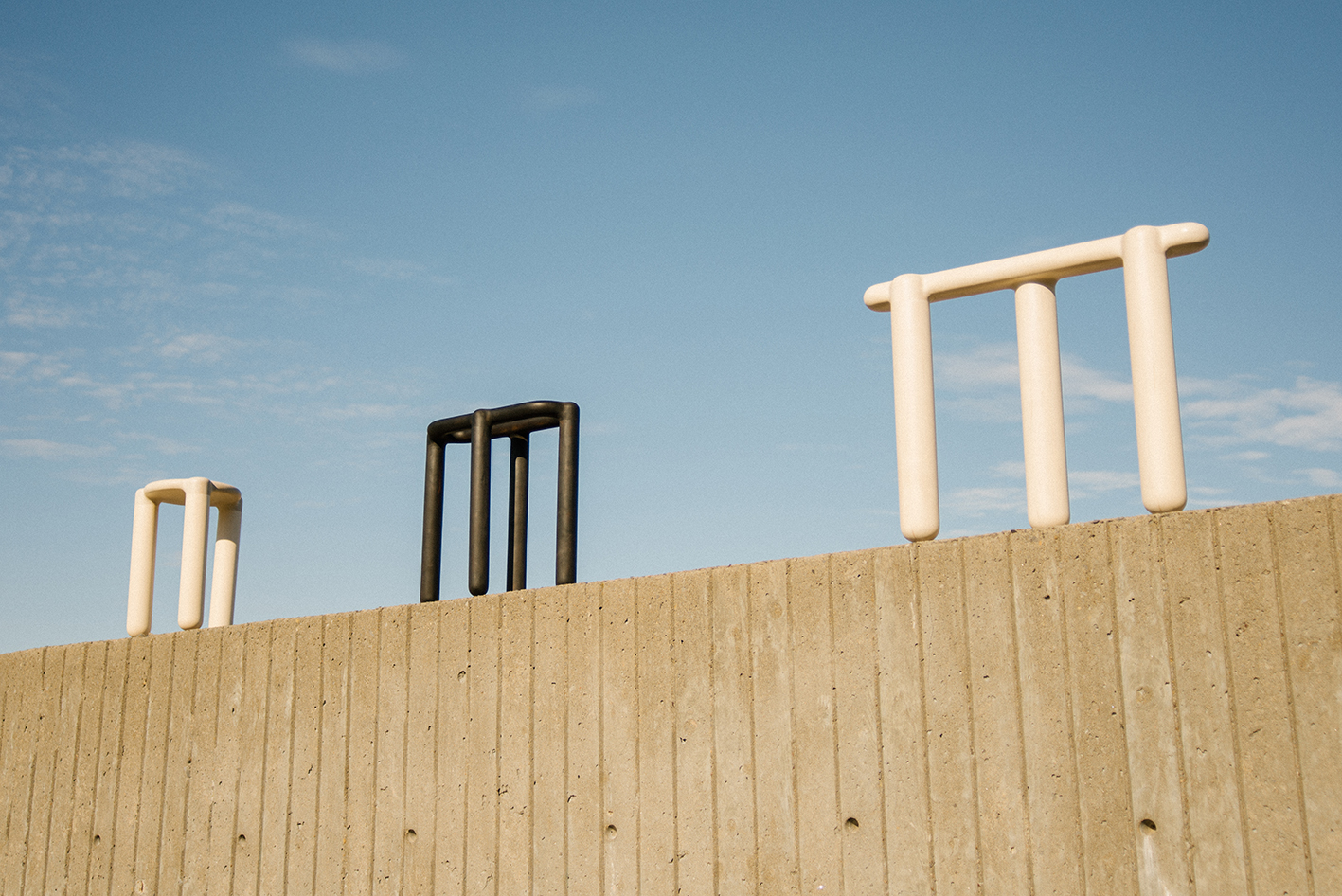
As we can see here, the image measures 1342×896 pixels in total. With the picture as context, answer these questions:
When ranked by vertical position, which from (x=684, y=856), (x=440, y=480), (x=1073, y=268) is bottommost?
(x=684, y=856)

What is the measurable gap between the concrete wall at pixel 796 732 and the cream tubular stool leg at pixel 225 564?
99 centimetres

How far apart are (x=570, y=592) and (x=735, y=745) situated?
0.97 metres

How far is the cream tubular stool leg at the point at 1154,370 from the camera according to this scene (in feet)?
11.8

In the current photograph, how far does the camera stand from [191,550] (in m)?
6.61

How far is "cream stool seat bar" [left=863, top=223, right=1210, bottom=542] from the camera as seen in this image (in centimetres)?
370

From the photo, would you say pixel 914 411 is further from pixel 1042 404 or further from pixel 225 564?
pixel 225 564

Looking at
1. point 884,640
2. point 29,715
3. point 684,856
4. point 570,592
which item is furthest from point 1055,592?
point 29,715

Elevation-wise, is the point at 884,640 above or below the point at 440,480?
below

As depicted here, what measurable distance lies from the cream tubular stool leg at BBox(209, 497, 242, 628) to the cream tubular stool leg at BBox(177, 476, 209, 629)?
0.93 ft

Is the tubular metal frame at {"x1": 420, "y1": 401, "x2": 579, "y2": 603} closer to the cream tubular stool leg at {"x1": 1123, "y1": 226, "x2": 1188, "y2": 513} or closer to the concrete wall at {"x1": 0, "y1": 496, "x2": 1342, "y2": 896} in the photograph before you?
the concrete wall at {"x1": 0, "y1": 496, "x2": 1342, "y2": 896}

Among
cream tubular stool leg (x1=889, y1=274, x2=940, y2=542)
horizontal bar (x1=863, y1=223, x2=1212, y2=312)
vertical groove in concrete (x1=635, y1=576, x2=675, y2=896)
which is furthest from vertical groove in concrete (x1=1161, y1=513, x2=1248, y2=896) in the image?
vertical groove in concrete (x1=635, y1=576, x2=675, y2=896)

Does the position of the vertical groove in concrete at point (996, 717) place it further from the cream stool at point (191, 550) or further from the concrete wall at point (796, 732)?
the cream stool at point (191, 550)

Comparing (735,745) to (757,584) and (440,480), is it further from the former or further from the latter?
(440,480)

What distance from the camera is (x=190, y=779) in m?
5.52
